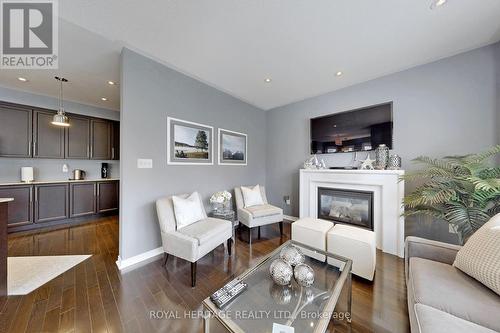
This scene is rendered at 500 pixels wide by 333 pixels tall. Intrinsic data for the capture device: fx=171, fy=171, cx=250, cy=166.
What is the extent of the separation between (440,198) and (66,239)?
16.6 feet

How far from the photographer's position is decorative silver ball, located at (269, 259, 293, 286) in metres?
1.19

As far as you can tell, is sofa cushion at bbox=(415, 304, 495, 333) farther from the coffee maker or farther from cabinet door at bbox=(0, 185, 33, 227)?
the coffee maker

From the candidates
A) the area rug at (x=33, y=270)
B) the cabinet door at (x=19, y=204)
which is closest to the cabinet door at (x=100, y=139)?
the cabinet door at (x=19, y=204)

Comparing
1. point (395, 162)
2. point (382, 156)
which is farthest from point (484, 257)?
point (382, 156)

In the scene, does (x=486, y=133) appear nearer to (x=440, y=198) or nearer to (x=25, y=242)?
(x=440, y=198)

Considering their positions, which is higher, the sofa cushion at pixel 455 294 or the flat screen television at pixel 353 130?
the flat screen television at pixel 353 130

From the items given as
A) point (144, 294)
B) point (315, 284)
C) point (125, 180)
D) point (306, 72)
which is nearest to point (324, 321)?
point (315, 284)

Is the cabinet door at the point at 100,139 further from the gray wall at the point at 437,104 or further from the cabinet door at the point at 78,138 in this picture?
the gray wall at the point at 437,104

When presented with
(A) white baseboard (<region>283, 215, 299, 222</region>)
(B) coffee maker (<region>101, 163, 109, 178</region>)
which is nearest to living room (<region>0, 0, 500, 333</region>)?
(A) white baseboard (<region>283, 215, 299, 222</region>)

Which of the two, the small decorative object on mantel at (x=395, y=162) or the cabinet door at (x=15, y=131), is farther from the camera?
the cabinet door at (x=15, y=131)

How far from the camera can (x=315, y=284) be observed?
128 centimetres

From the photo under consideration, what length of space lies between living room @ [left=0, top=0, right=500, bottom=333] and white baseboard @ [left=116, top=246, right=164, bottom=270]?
0.09 feet

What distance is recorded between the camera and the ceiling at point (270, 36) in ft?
5.04

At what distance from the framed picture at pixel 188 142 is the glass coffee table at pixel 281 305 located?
1.94 m
